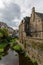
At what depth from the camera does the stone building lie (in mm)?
47191

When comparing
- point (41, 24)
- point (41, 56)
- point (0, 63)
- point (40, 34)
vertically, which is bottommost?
point (0, 63)

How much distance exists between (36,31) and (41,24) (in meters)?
4.81

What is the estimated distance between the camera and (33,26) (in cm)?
5297

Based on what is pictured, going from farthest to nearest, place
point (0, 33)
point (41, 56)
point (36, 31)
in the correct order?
point (0, 33), point (36, 31), point (41, 56)

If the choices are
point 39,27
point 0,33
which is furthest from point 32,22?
point 0,33

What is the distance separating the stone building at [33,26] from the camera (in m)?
47.2

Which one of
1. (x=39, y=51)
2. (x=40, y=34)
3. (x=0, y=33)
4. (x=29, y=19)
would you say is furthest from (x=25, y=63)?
(x=0, y=33)

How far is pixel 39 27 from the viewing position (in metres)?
47.9

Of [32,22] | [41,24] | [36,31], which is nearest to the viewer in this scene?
[41,24]

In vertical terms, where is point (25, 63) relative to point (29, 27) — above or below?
below

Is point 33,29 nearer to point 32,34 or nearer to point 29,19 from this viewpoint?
point 32,34

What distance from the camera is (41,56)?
75.4 feet

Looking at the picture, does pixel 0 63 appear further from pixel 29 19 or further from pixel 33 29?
pixel 29 19

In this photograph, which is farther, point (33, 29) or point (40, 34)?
point (33, 29)
